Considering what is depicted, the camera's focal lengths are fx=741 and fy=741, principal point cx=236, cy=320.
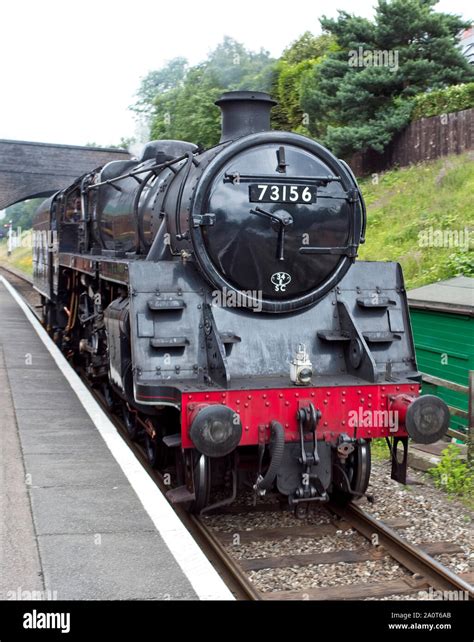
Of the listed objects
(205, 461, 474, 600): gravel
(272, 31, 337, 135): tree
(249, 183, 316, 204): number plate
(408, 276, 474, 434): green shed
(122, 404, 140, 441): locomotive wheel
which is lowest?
(205, 461, 474, 600): gravel

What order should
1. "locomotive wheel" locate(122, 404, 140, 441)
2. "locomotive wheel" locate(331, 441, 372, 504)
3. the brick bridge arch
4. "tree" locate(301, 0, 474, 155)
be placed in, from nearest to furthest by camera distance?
"locomotive wheel" locate(331, 441, 372, 504) → "locomotive wheel" locate(122, 404, 140, 441) → "tree" locate(301, 0, 474, 155) → the brick bridge arch

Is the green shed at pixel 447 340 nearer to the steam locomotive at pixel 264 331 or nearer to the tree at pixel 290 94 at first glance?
the steam locomotive at pixel 264 331

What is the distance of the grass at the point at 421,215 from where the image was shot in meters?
12.7

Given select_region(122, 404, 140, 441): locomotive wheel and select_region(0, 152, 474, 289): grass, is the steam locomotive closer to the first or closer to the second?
select_region(122, 404, 140, 441): locomotive wheel

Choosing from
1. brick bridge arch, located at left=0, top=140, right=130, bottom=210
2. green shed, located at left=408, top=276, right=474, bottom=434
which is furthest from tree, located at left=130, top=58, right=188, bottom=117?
green shed, located at left=408, top=276, right=474, bottom=434

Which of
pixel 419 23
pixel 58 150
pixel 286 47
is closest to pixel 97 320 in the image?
pixel 419 23

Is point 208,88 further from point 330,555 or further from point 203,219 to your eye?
point 330,555

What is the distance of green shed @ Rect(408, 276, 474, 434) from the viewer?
750 cm

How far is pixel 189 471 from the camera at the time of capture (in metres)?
5.28

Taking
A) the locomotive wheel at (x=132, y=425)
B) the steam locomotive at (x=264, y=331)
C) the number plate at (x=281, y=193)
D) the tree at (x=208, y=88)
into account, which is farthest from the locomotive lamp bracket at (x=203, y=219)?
the tree at (x=208, y=88)

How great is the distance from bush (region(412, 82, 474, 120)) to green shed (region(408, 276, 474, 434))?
37.2 ft

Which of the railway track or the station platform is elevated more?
the station platform
